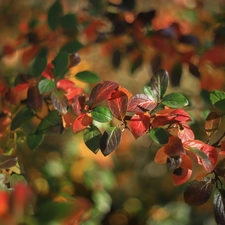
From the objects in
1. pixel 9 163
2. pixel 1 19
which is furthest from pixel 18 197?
pixel 1 19

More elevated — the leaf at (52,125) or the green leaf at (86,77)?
the leaf at (52,125)

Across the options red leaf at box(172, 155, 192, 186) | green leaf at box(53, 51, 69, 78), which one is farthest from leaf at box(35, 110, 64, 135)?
red leaf at box(172, 155, 192, 186)

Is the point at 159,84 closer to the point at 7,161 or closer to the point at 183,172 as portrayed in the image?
the point at 183,172

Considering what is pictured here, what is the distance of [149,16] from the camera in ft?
4.02

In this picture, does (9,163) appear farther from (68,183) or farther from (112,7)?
(112,7)

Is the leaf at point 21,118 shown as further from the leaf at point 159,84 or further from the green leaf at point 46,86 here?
the leaf at point 159,84

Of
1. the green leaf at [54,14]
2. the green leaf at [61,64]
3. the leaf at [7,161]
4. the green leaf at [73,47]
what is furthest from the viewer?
the green leaf at [54,14]

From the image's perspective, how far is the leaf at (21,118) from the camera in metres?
0.88

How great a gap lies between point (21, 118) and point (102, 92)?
22cm

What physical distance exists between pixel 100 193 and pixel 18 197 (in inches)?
36.2

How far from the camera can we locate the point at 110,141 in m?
0.73

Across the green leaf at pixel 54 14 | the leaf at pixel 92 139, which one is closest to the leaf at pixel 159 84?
the leaf at pixel 92 139

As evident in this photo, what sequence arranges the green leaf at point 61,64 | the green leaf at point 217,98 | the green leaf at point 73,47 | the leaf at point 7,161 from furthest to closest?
the green leaf at point 73,47 < the green leaf at point 61,64 < the green leaf at point 217,98 < the leaf at point 7,161

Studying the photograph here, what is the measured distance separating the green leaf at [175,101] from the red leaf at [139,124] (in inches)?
1.8
